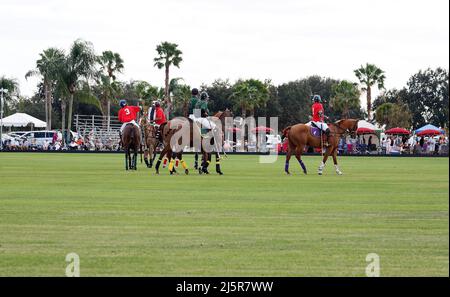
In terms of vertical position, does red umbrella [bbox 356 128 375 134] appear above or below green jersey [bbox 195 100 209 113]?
above

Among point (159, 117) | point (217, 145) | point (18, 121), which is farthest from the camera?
point (18, 121)

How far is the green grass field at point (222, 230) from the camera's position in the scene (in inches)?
401

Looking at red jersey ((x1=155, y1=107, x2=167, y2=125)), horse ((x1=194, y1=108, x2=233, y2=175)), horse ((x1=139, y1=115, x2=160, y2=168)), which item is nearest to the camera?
horse ((x1=194, y1=108, x2=233, y2=175))

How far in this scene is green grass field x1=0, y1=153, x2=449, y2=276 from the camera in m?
10.2

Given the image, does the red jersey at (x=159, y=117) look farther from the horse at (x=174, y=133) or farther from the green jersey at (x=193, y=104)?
the green jersey at (x=193, y=104)

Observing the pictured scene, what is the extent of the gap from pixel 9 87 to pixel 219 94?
A: 25005 mm

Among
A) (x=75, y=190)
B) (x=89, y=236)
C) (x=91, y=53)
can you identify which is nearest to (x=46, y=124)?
(x=91, y=53)

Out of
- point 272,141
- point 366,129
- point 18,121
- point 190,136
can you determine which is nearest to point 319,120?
point 190,136

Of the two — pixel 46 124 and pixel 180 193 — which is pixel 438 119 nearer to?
pixel 46 124

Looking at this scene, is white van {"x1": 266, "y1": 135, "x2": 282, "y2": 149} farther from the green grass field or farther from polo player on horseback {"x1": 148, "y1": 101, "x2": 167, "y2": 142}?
the green grass field

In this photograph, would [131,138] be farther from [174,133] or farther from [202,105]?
[202,105]

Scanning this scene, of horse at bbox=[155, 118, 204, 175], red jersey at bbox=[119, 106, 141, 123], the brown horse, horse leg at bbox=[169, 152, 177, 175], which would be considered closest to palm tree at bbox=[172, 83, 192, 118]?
red jersey at bbox=[119, 106, 141, 123]

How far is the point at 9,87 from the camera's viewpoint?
381 feet

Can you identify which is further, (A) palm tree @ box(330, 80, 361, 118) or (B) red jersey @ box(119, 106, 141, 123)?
(A) palm tree @ box(330, 80, 361, 118)
